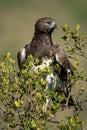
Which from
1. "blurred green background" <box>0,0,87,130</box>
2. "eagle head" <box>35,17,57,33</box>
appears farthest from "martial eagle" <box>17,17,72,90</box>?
"blurred green background" <box>0,0,87,130</box>

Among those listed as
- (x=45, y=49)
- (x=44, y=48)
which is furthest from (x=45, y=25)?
(x=45, y=49)

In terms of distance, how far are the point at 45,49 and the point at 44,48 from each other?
13 cm

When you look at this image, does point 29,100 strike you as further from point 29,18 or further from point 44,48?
point 29,18

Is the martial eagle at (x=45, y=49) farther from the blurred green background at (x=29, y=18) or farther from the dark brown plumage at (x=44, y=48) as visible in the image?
the blurred green background at (x=29, y=18)

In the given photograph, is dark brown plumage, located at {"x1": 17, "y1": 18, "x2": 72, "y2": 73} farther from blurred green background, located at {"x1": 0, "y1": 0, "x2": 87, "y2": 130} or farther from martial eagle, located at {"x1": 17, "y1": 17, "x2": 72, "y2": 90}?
blurred green background, located at {"x1": 0, "y1": 0, "x2": 87, "y2": 130}

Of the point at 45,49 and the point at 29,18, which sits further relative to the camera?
the point at 29,18

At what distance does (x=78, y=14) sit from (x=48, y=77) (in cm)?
17172

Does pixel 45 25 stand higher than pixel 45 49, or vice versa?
pixel 45 25

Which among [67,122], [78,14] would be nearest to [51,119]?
[67,122]

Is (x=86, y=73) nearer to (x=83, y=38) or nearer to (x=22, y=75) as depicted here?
(x=83, y=38)

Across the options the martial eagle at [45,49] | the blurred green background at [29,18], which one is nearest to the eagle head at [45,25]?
the martial eagle at [45,49]

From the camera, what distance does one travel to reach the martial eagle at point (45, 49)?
19391 mm

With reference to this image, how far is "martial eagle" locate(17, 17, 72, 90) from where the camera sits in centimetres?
1939

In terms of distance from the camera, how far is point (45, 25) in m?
20.4
